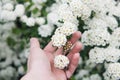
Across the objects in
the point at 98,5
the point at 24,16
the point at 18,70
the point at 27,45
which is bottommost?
the point at 18,70

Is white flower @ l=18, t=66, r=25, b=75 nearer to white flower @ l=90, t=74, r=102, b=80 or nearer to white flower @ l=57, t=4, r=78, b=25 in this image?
white flower @ l=90, t=74, r=102, b=80

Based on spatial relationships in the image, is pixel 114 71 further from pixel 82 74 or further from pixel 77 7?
pixel 82 74

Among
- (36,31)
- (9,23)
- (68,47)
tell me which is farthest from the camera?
(9,23)

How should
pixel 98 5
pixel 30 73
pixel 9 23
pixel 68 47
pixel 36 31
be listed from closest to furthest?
1. pixel 30 73
2. pixel 68 47
3. pixel 98 5
4. pixel 36 31
5. pixel 9 23

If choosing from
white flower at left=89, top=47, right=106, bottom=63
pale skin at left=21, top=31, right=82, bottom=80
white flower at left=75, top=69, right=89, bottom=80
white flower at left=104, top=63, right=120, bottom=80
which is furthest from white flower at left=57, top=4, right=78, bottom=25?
white flower at left=75, top=69, right=89, bottom=80

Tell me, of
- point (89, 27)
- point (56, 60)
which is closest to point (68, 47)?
point (56, 60)

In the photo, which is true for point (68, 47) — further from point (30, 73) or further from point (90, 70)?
point (90, 70)

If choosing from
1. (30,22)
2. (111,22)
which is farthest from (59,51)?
(30,22)

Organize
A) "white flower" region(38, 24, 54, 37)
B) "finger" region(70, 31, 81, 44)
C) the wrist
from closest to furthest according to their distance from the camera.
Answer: the wrist
"finger" region(70, 31, 81, 44)
"white flower" region(38, 24, 54, 37)
